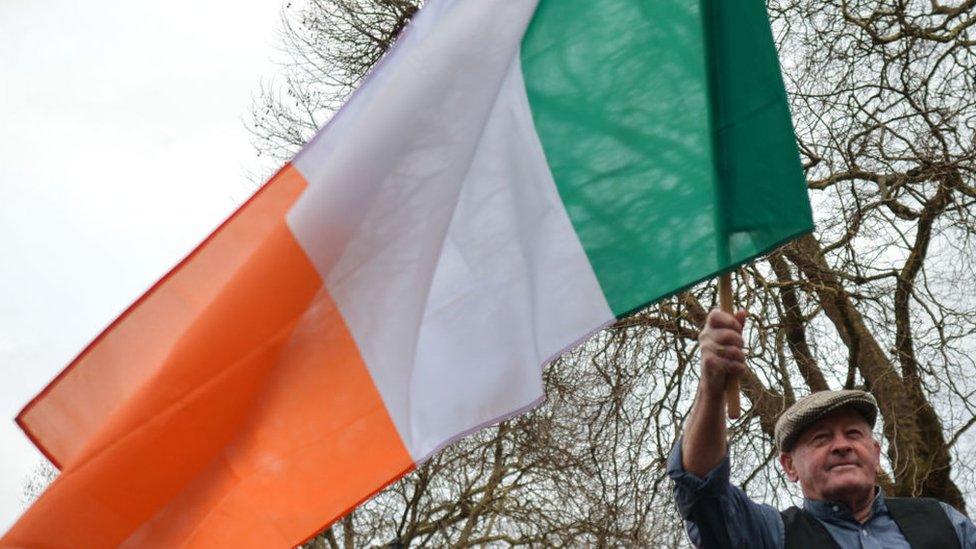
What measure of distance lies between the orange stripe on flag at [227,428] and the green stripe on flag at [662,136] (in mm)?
718

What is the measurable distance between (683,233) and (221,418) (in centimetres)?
121

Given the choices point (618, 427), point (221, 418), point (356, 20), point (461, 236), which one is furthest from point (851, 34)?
point (221, 418)

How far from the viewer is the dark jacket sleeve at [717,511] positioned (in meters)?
2.92

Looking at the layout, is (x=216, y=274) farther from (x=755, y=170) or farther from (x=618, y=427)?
(x=618, y=427)

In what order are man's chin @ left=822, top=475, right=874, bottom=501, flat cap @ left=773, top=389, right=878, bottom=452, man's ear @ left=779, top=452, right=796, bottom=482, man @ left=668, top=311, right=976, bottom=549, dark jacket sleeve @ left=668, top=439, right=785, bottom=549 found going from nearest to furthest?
man @ left=668, top=311, right=976, bottom=549 → dark jacket sleeve @ left=668, top=439, right=785, bottom=549 → man's chin @ left=822, top=475, right=874, bottom=501 → flat cap @ left=773, top=389, right=878, bottom=452 → man's ear @ left=779, top=452, right=796, bottom=482

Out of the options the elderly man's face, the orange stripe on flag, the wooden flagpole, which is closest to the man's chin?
the elderly man's face

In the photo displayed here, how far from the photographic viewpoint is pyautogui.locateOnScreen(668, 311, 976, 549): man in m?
2.80

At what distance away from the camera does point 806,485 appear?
10.5 feet

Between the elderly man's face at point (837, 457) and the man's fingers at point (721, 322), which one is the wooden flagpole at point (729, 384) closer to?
the man's fingers at point (721, 322)

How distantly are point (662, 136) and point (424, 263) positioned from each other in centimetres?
70

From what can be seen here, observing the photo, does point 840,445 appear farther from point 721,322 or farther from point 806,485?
point 721,322

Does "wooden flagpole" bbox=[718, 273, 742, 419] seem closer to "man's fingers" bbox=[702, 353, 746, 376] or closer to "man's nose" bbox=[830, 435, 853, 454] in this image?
"man's fingers" bbox=[702, 353, 746, 376]

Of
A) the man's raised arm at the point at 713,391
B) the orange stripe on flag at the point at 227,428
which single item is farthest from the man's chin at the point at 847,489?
the orange stripe on flag at the point at 227,428

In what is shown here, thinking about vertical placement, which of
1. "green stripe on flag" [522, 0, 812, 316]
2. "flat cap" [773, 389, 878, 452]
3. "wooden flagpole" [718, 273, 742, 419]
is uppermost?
"green stripe on flag" [522, 0, 812, 316]
